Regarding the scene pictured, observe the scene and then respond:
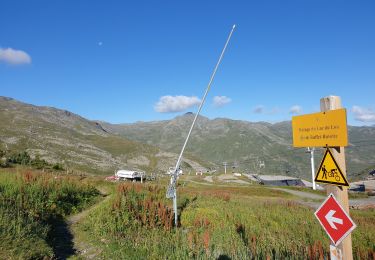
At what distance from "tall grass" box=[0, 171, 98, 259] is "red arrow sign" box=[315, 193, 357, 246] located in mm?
6124

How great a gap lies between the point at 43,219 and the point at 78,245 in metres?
2.58

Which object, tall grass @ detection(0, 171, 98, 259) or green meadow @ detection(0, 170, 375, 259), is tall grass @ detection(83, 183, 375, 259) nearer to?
green meadow @ detection(0, 170, 375, 259)

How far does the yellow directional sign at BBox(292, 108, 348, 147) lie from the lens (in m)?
5.37

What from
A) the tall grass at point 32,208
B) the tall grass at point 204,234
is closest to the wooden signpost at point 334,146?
the tall grass at point 204,234

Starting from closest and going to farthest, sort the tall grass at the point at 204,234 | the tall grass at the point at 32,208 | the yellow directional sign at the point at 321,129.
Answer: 1. the yellow directional sign at the point at 321,129
2. the tall grass at the point at 32,208
3. the tall grass at the point at 204,234

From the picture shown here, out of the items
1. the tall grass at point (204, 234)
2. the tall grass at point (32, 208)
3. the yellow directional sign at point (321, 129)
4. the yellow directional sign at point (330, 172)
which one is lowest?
the tall grass at point (204, 234)

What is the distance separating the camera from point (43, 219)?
1202 centimetres

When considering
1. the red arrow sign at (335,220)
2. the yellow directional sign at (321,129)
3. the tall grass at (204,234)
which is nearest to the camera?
the red arrow sign at (335,220)

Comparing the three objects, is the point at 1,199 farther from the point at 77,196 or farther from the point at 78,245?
the point at 77,196

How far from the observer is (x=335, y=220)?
549cm

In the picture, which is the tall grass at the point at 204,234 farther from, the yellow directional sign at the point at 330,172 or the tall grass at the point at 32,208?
the yellow directional sign at the point at 330,172

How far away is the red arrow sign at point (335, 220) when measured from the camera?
17.3 ft

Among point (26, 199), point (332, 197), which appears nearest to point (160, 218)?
point (26, 199)

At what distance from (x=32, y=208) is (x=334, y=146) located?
10.8 m
